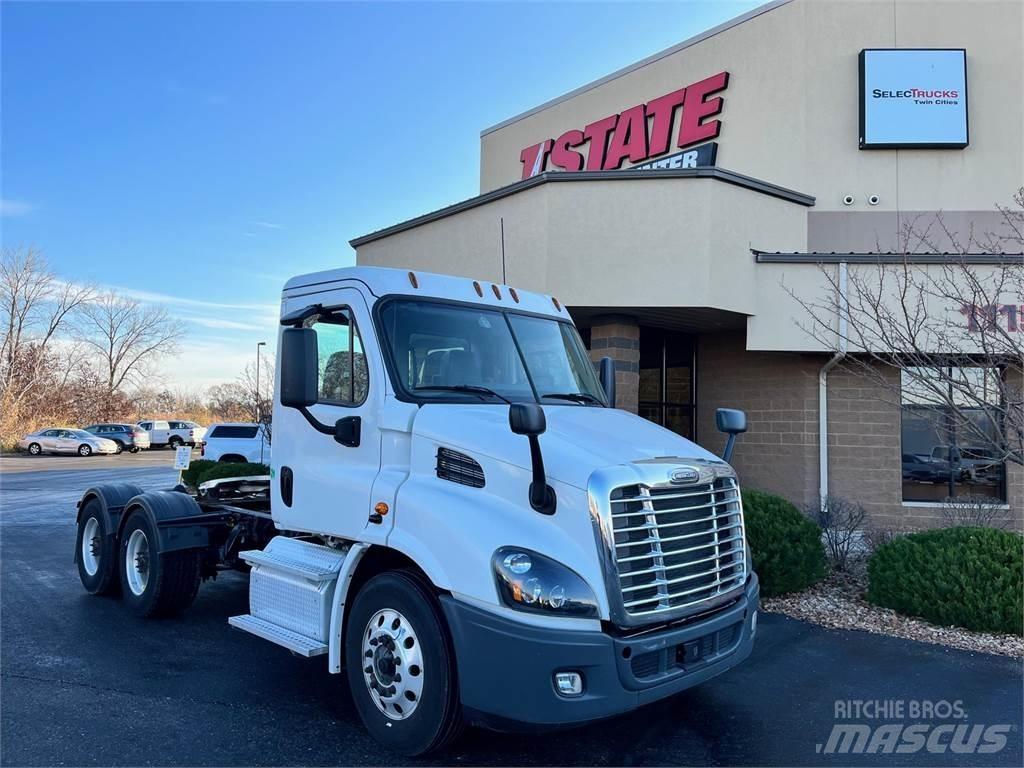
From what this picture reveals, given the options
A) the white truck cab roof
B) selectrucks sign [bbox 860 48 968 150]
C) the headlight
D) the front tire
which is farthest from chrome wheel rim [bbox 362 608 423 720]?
selectrucks sign [bbox 860 48 968 150]

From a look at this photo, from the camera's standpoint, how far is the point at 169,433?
43750 millimetres

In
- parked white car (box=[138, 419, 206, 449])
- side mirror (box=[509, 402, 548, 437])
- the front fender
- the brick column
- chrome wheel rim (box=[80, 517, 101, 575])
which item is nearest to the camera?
side mirror (box=[509, 402, 548, 437])

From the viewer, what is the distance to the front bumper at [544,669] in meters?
3.59

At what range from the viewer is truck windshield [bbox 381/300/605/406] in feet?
15.3

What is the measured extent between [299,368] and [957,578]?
19.2ft

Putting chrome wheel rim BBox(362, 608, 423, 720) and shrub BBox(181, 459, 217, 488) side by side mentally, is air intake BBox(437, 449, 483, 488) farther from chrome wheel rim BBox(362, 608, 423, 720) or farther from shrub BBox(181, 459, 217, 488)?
shrub BBox(181, 459, 217, 488)

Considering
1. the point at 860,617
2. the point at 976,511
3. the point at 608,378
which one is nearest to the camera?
the point at 608,378

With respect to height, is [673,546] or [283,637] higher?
[673,546]

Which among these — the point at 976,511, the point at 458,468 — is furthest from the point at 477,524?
the point at 976,511

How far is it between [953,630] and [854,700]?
212cm

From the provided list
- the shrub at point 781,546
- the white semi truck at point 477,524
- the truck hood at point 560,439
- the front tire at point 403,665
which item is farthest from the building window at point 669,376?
the front tire at point 403,665

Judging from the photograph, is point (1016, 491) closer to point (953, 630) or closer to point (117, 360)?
point (953, 630)

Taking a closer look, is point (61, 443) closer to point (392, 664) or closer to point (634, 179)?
point (634, 179)

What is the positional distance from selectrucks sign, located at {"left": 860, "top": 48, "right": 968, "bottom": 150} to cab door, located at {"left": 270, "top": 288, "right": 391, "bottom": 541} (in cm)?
1116
